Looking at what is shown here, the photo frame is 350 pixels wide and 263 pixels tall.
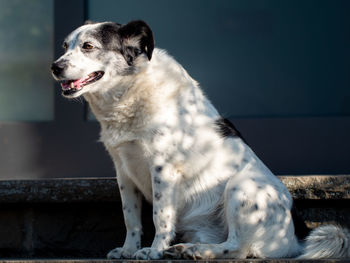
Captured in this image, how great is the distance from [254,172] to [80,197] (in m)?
1.02

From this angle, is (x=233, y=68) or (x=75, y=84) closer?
(x=75, y=84)

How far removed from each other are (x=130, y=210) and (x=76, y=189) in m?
0.39

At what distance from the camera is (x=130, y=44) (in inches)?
122

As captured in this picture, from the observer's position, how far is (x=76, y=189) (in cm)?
331

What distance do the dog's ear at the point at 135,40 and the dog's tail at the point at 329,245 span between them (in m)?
1.24

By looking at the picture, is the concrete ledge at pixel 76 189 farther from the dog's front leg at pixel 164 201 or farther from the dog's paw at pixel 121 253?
the dog's front leg at pixel 164 201

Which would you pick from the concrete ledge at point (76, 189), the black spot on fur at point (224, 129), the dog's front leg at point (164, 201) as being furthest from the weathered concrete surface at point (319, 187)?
the dog's front leg at point (164, 201)

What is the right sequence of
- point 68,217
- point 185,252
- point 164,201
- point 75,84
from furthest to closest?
point 68,217
point 75,84
point 164,201
point 185,252

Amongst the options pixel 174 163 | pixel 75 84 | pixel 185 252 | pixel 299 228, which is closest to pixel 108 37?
pixel 75 84

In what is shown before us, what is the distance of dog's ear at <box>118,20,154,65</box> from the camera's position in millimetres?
3061

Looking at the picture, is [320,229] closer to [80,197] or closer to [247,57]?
[80,197]

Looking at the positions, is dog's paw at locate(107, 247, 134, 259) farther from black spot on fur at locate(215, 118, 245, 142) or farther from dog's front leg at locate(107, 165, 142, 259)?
black spot on fur at locate(215, 118, 245, 142)

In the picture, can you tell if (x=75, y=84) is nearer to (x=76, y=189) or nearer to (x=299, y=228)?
(x=76, y=189)

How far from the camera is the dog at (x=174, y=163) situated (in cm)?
274
